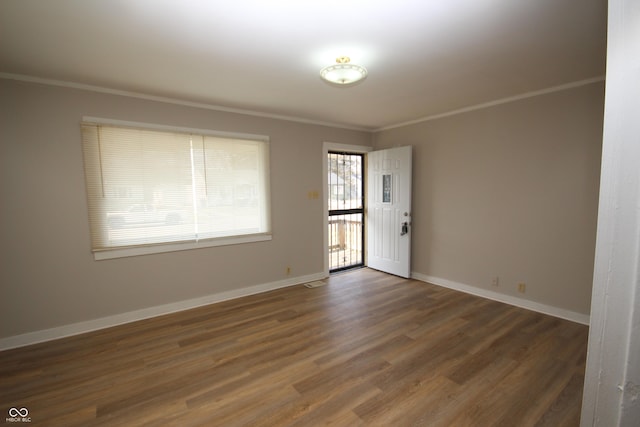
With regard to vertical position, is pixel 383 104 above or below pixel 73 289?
above

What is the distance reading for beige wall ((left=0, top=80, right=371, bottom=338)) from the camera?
8.11ft

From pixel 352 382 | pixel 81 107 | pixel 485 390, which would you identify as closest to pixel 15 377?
pixel 81 107

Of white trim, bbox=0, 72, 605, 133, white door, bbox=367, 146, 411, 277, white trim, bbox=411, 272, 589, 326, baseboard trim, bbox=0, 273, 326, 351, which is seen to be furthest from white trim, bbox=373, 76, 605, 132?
baseboard trim, bbox=0, 273, 326, 351

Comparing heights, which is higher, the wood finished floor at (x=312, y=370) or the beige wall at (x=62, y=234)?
the beige wall at (x=62, y=234)

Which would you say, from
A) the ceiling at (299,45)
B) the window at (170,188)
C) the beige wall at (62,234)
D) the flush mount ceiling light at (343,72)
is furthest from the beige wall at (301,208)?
the flush mount ceiling light at (343,72)

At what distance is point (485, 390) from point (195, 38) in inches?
127

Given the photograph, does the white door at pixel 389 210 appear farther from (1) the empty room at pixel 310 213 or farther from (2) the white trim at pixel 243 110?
(2) the white trim at pixel 243 110

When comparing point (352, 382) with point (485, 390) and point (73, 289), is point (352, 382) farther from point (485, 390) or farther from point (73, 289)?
point (73, 289)

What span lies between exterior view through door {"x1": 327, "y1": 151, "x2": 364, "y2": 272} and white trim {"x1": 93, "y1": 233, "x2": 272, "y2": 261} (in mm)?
1437

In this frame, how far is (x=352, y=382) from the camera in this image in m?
2.03

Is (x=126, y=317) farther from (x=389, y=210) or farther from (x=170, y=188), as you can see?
(x=389, y=210)

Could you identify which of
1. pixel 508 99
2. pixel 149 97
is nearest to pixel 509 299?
pixel 508 99

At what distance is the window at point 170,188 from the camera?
2.81 m

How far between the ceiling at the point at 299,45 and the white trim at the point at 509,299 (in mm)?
2416
